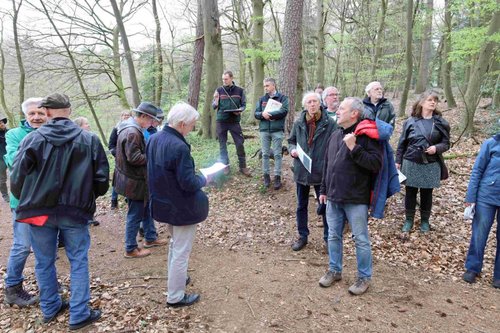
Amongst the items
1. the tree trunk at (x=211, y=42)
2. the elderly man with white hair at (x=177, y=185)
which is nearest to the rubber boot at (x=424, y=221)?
the elderly man with white hair at (x=177, y=185)

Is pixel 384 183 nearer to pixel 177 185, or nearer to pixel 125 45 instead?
pixel 177 185

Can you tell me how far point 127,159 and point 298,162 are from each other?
2386 mm

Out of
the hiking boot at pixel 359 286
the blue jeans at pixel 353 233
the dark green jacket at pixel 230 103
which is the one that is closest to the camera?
the blue jeans at pixel 353 233

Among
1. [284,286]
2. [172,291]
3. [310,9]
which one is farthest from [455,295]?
[310,9]

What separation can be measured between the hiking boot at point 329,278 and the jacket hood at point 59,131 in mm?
3104

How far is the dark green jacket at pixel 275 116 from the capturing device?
21.0 ft

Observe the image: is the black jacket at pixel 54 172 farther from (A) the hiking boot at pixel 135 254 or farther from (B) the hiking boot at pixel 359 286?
(B) the hiking boot at pixel 359 286

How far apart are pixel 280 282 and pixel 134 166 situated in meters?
2.53

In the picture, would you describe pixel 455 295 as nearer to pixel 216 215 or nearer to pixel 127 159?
pixel 216 215

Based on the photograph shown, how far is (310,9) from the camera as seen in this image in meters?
21.8

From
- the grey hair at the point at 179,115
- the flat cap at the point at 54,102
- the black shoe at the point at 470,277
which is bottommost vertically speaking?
the black shoe at the point at 470,277

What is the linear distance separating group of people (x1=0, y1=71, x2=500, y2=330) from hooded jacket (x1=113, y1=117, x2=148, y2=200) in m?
0.01

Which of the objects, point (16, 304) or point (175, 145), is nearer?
point (175, 145)

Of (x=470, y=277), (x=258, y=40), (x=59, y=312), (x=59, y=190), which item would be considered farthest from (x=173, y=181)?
(x=258, y=40)
